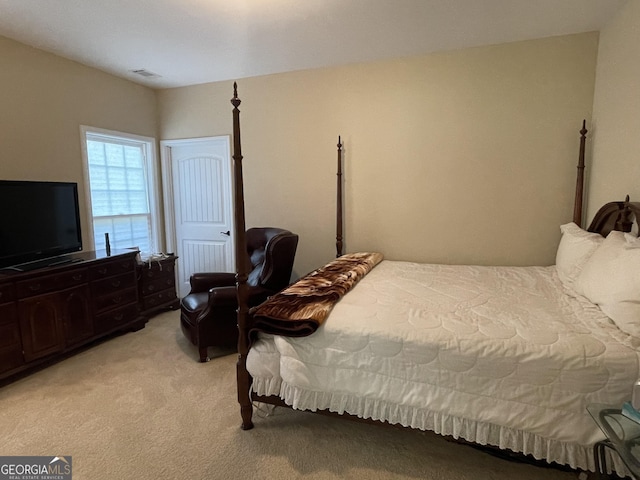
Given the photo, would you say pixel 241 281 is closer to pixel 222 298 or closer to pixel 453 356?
pixel 222 298

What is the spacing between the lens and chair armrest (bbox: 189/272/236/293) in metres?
3.35

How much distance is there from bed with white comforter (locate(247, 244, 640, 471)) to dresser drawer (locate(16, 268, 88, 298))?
6.21ft

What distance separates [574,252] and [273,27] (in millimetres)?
2794

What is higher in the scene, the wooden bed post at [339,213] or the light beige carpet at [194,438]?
the wooden bed post at [339,213]

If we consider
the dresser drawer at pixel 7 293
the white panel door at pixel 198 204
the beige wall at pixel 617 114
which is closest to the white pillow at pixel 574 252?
the beige wall at pixel 617 114

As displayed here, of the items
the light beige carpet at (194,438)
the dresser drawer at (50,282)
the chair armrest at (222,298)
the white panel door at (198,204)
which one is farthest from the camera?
the white panel door at (198,204)

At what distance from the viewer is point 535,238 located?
3131mm

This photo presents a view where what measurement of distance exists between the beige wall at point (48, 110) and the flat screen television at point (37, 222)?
30 centimetres

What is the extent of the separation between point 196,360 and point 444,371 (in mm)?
2113

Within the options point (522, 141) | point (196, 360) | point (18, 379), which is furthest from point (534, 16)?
point (18, 379)

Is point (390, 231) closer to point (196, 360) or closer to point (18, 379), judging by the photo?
point (196, 360)

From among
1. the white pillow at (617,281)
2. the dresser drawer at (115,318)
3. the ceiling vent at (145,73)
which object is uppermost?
the ceiling vent at (145,73)

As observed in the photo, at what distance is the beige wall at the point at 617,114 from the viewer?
2279 mm

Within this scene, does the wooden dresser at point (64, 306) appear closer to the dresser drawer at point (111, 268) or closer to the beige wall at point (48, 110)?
the dresser drawer at point (111, 268)
